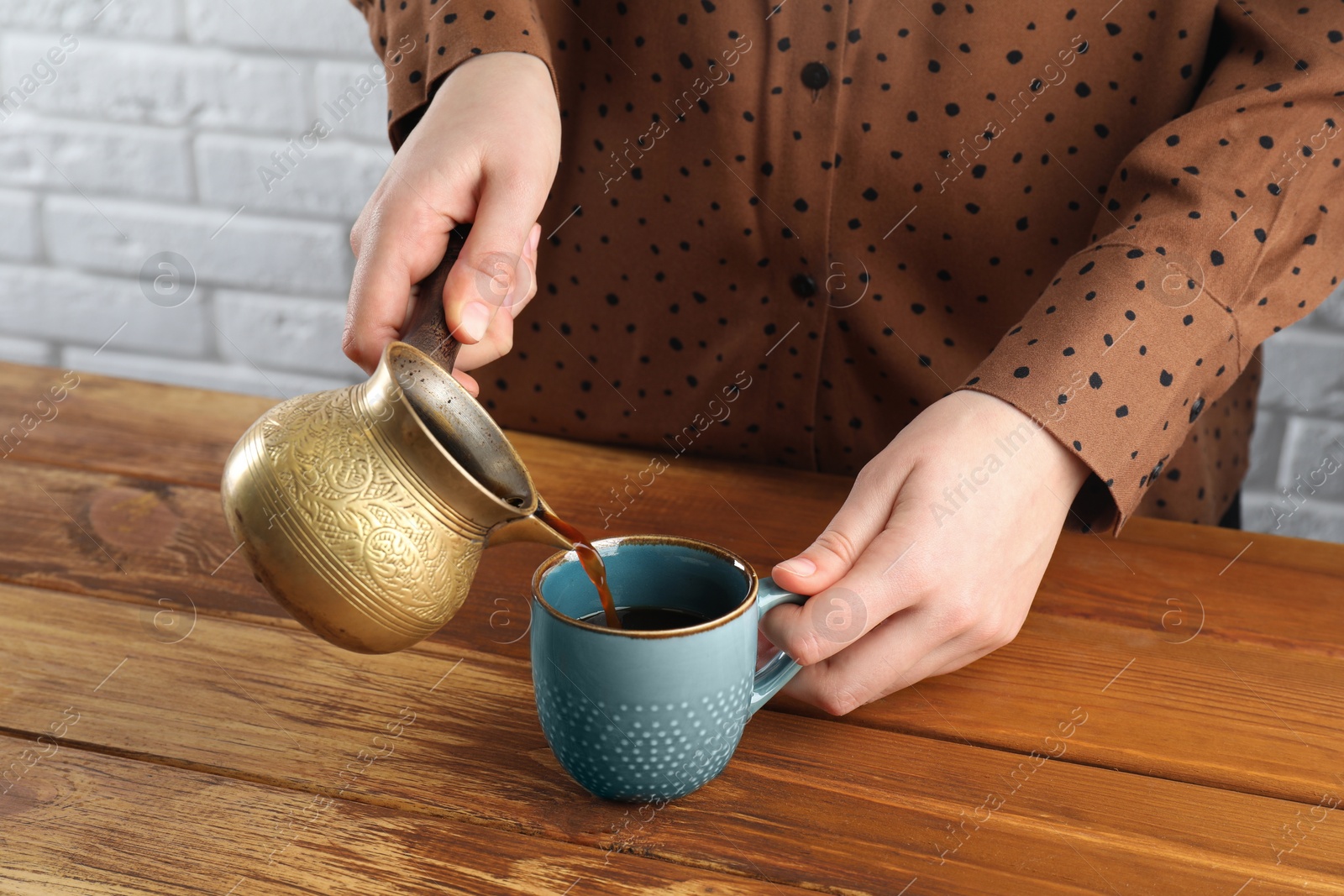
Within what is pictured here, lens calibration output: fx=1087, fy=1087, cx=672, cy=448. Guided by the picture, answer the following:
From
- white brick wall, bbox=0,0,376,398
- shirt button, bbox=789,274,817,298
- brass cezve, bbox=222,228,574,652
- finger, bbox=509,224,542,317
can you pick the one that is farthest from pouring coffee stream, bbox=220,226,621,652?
white brick wall, bbox=0,0,376,398

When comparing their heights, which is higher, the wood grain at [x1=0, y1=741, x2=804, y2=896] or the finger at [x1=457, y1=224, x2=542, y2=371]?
the finger at [x1=457, y1=224, x2=542, y2=371]

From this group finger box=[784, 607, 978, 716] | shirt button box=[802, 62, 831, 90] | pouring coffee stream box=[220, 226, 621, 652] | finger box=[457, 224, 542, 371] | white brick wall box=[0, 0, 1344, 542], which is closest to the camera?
pouring coffee stream box=[220, 226, 621, 652]

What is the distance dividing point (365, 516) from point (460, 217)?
9.6 inches

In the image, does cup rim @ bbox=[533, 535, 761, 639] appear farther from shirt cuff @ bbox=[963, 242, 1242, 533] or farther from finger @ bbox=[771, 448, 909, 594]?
shirt cuff @ bbox=[963, 242, 1242, 533]

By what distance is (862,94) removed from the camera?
795 mm

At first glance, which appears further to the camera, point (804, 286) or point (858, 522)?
point (804, 286)

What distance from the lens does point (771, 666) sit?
0.55 m

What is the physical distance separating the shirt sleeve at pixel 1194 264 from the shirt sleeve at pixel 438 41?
0.38 metres

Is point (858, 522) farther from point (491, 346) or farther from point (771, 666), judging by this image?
point (491, 346)

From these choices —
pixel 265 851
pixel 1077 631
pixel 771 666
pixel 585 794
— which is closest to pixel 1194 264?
pixel 1077 631

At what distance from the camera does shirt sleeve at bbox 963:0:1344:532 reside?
0.60 m

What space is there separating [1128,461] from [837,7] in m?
0.38

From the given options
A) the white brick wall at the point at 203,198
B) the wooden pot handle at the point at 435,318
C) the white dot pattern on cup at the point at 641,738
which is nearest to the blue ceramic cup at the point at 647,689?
the white dot pattern on cup at the point at 641,738

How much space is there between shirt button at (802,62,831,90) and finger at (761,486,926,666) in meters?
0.38
